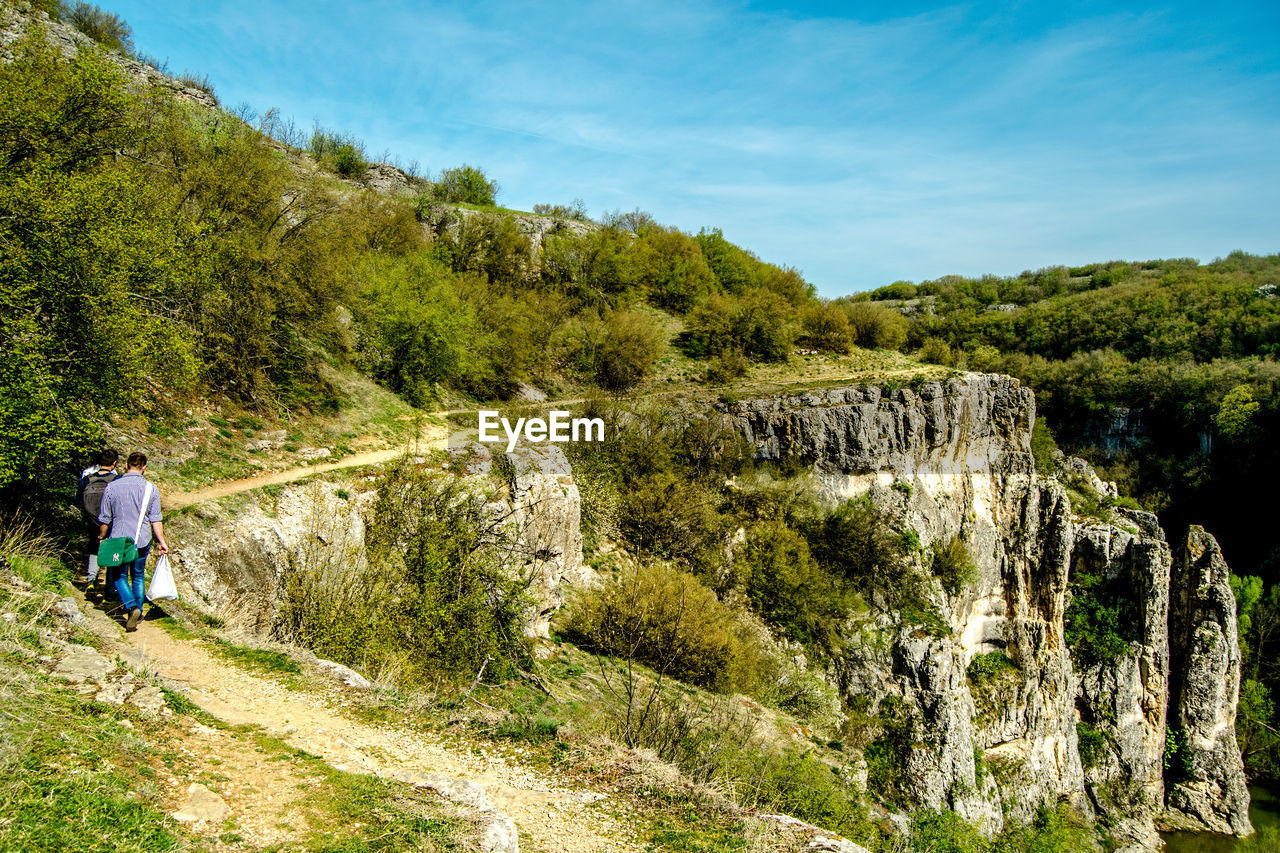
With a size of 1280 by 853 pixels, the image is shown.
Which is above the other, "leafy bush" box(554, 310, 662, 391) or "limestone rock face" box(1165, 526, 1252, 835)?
"leafy bush" box(554, 310, 662, 391)

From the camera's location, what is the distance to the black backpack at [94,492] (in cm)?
820

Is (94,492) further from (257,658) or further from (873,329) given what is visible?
(873,329)

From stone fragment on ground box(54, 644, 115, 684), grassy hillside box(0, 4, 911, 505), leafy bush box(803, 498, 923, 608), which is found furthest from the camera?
leafy bush box(803, 498, 923, 608)

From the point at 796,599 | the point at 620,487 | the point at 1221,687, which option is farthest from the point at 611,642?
the point at 1221,687

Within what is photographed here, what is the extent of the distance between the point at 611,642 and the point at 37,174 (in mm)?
14649

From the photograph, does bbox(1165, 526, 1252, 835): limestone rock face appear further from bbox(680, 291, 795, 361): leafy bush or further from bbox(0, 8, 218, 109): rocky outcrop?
bbox(0, 8, 218, 109): rocky outcrop

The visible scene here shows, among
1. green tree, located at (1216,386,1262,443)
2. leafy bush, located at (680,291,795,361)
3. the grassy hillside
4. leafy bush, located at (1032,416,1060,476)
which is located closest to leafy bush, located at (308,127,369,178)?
the grassy hillside

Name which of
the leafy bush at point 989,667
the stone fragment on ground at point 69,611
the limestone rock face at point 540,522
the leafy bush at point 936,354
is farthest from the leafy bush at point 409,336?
the leafy bush at point 936,354

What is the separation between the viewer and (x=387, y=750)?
6.96 meters

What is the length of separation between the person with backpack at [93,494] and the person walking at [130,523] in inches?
11.3

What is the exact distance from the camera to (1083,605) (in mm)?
34938

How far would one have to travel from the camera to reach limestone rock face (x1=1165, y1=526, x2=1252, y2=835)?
35.9 m

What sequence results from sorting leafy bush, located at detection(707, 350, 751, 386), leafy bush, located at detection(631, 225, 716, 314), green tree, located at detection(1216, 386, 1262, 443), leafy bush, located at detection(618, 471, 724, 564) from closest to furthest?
leafy bush, located at detection(618, 471, 724, 564) < leafy bush, located at detection(707, 350, 751, 386) < leafy bush, located at detection(631, 225, 716, 314) < green tree, located at detection(1216, 386, 1262, 443)

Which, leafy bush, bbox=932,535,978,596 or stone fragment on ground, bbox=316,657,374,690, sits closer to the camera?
stone fragment on ground, bbox=316,657,374,690
